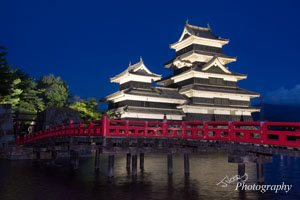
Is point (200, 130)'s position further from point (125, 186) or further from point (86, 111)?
point (86, 111)

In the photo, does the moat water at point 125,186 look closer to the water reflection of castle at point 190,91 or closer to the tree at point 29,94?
the water reflection of castle at point 190,91

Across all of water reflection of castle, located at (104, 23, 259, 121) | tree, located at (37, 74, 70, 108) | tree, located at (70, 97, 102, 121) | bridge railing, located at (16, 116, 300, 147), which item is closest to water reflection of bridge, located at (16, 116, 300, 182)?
bridge railing, located at (16, 116, 300, 147)

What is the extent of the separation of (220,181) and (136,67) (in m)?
30.1

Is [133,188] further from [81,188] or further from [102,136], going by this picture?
[102,136]

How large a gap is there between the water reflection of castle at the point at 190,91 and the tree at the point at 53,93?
28.7 feet

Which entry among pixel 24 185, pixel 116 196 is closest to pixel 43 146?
pixel 24 185

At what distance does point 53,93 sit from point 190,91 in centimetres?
2432

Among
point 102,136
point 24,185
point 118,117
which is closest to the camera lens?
point 24,185

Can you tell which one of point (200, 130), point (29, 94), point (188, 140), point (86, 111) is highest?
point (29, 94)

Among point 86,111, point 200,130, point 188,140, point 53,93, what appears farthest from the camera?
point 53,93

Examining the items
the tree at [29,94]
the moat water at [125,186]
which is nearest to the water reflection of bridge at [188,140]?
the moat water at [125,186]

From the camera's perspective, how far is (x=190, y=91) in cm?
4488

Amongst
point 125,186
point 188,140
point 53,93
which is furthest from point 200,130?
point 53,93

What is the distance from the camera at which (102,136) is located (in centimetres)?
1730
